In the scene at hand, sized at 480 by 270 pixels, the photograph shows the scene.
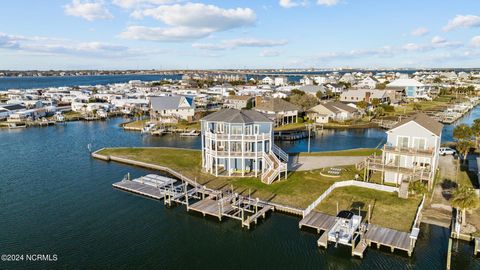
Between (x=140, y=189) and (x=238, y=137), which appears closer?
(x=140, y=189)

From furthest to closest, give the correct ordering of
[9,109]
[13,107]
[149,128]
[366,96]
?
[366,96] < [13,107] < [9,109] < [149,128]

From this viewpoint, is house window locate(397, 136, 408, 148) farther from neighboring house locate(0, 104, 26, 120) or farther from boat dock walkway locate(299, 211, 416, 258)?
neighboring house locate(0, 104, 26, 120)

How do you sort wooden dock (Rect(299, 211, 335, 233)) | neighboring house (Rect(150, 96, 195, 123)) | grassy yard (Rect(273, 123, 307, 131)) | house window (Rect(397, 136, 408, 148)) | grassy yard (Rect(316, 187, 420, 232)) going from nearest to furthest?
1. wooden dock (Rect(299, 211, 335, 233))
2. grassy yard (Rect(316, 187, 420, 232))
3. house window (Rect(397, 136, 408, 148))
4. grassy yard (Rect(273, 123, 307, 131))
5. neighboring house (Rect(150, 96, 195, 123))

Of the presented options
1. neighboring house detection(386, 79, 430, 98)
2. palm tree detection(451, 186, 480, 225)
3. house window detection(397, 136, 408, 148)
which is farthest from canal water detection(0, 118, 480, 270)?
neighboring house detection(386, 79, 430, 98)

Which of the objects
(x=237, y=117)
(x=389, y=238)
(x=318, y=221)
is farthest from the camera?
(x=237, y=117)

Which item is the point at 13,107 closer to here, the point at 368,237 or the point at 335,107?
the point at 335,107

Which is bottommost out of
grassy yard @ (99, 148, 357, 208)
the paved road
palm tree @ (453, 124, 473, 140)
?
grassy yard @ (99, 148, 357, 208)

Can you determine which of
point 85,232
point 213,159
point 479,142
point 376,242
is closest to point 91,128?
point 213,159

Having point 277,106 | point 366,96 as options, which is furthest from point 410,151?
point 366,96
